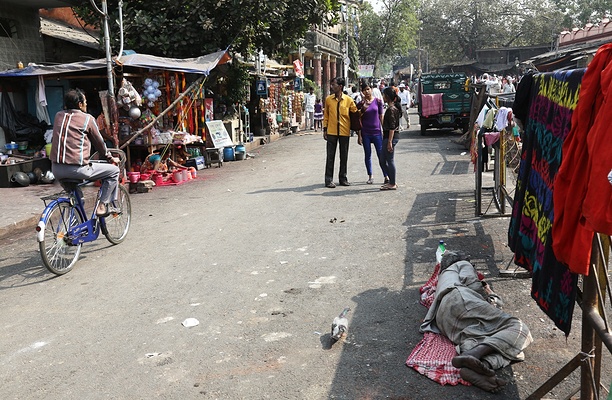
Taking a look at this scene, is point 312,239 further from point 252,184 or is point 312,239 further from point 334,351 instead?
point 252,184

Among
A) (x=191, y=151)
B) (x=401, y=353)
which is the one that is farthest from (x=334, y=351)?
(x=191, y=151)

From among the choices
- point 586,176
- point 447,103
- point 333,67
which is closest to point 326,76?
point 333,67

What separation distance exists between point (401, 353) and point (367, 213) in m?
4.54

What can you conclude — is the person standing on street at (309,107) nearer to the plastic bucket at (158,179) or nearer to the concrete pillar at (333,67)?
the plastic bucket at (158,179)

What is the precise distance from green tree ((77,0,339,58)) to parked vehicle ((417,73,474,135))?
20.3ft

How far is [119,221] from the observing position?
754 centimetres

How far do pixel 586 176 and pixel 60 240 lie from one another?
5.45 metres

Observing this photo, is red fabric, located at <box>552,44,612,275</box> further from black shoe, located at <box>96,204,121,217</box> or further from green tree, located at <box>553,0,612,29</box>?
green tree, located at <box>553,0,612,29</box>

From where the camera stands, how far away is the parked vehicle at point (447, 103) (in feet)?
66.0

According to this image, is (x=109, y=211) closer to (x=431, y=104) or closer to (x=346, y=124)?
(x=346, y=124)

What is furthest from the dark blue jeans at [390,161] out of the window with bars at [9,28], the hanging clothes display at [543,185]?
the window with bars at [9,28]

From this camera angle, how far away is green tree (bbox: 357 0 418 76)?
54.2m

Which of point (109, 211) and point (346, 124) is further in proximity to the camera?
point (346, 124)

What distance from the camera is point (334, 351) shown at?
13.7 feet
